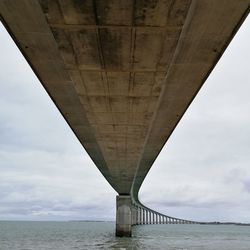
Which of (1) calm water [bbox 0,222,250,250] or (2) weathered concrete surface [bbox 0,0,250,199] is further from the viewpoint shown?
(1) calm water [bbox 0,222,250,250]

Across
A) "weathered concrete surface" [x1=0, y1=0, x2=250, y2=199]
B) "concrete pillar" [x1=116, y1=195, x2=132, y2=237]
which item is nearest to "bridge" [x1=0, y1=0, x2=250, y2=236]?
"weathered concrete surface" [x1=0, y1=0, x2=250, y2=199]

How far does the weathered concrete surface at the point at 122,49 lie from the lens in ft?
29.2

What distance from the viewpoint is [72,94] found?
51.3 feet

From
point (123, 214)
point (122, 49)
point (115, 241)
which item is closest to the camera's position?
point (122, 49)

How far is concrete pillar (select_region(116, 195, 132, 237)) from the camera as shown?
56406 millimetres

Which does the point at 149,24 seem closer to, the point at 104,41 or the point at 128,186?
the point at 104,41

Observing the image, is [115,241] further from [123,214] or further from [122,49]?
[122,49]

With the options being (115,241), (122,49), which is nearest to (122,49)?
(122,49)

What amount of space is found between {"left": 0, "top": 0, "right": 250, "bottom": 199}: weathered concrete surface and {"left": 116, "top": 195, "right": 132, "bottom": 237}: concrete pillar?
3902cm

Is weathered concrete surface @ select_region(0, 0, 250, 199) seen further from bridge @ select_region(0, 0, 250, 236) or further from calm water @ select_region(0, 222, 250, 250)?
calm water @ select_region(0, 222, 250, 250)

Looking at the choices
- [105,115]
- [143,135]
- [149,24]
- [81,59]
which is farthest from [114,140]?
[149,24]

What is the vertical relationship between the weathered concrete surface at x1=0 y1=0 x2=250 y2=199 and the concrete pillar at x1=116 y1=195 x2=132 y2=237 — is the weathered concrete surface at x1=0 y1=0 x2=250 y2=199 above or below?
below

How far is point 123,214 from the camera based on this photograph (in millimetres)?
57062

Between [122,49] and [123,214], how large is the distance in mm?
48529
